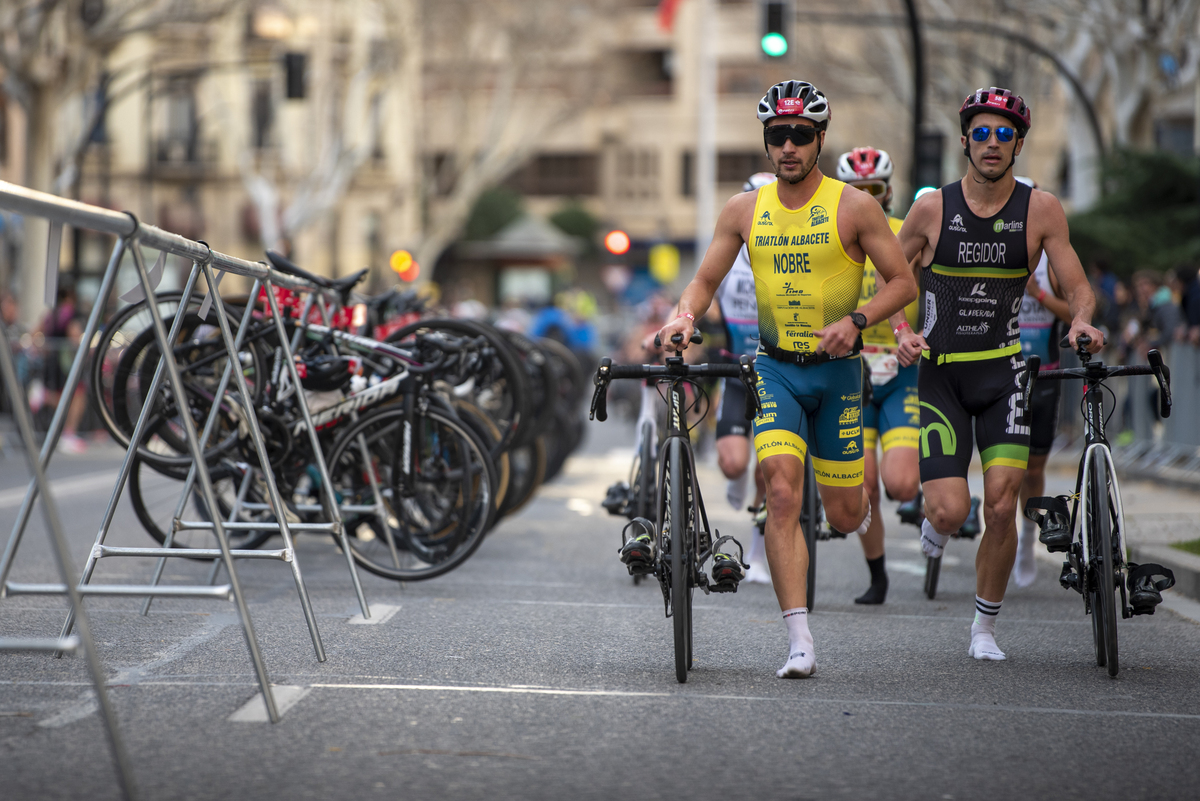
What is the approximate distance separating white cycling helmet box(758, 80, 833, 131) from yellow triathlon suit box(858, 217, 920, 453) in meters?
1.87

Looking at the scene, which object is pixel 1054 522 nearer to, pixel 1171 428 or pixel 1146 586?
pixel 1146 586

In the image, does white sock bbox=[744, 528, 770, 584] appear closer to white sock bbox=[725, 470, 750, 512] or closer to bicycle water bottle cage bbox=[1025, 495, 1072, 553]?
white sock bbox=[725, 470, 750, 512]

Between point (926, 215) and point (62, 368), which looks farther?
point (62, 368)

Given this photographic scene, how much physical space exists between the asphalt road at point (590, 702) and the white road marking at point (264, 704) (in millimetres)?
14

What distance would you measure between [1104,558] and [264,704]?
304 cm

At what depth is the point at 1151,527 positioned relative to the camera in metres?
10.4

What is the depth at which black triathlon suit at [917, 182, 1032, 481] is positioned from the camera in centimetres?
650

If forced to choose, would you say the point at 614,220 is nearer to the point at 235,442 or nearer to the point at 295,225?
the point at 295,225

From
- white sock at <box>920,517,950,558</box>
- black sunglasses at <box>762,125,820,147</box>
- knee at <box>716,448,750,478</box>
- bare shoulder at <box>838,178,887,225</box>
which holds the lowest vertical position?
white sock at <box>920,517,950,558</box>

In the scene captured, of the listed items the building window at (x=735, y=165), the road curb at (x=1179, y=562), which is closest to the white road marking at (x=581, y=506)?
the road curb at (x=1179, y=562)

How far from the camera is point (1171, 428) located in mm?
14789

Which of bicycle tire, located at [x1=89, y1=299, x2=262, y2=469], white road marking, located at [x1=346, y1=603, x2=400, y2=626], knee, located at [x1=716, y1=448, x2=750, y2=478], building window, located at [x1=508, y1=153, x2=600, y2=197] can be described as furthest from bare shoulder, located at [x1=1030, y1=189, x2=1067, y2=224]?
building window, located at [x1=508, y1=153, x2=600, y2=197]

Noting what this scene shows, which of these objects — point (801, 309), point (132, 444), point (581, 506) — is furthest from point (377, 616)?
point (581, 506)

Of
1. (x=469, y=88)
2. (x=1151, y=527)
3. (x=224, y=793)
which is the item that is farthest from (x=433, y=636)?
(x=469, y=88)
